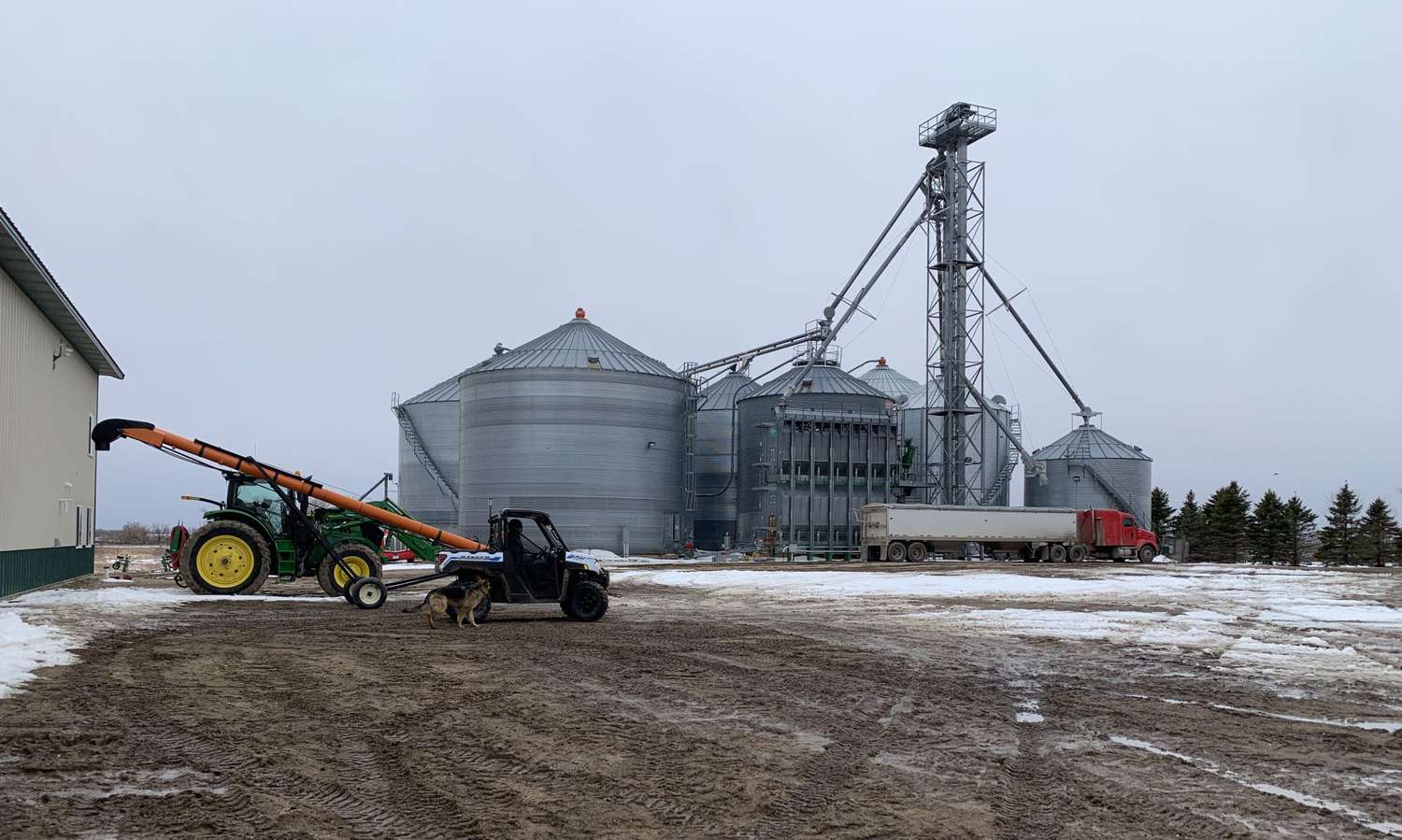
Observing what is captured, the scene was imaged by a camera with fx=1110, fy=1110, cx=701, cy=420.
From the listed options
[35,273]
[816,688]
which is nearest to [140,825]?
[816,688]

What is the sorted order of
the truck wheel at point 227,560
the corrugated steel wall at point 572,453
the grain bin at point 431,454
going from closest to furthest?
the truck wheel at point 227,560 → the corrugated steel wall at point 572,453 → the grain bin at point 431,454

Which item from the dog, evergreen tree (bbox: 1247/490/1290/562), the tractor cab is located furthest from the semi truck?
the dog

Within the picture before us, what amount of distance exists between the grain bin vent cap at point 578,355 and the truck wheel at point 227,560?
34116 millimetres

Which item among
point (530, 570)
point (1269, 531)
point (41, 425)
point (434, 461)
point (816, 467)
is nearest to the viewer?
point (530, 570)

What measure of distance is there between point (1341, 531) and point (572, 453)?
50.8 m

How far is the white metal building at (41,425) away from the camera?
2252cm

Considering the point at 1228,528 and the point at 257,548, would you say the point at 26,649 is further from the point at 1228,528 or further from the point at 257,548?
the point at 1228,528

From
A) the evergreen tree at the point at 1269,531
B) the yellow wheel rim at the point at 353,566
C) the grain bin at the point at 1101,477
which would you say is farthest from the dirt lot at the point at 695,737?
the evergreen tree at the point at 1269,531

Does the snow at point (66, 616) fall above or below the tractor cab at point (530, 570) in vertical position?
below

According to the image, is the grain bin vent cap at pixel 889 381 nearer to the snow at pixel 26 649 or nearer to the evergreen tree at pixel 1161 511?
the evergreen tree at pixel 1161 511

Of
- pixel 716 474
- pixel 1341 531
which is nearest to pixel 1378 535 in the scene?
pixel 1341 531

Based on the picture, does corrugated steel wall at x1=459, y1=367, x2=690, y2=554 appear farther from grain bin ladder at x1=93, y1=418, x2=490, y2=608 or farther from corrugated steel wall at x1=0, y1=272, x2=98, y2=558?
grain bin ladder at x1=93, y1=418, x2=490, y2=608

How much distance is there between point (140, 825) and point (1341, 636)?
59.3ft

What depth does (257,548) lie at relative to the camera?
79.0 feet
